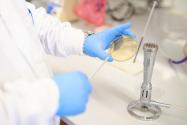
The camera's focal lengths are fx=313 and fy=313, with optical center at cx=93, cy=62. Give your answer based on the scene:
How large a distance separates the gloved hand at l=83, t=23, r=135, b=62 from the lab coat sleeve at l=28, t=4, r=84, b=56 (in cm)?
2

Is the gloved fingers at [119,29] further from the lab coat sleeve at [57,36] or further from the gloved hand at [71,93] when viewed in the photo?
the gloved hand at [71,93]

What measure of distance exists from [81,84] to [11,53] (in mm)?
186

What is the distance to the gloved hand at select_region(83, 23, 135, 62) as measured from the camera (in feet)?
2.81

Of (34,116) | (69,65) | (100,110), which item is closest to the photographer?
(34,116)

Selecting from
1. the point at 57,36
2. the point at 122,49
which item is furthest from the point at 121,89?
the point at 57,36

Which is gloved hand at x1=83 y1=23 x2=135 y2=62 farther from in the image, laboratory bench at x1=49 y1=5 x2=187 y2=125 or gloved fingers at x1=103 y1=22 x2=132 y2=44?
laboratory bench at x1=49 y1=5 x2=187 y2=125

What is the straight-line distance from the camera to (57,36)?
0.88 m

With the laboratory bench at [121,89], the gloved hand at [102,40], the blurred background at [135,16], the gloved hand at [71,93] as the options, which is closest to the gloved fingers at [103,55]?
the gloved hand at [102,40]

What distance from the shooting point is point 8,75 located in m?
0.70

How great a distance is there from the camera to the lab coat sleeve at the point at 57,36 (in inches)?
34.5

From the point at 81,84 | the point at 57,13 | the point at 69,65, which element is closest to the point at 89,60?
the point at 69,65

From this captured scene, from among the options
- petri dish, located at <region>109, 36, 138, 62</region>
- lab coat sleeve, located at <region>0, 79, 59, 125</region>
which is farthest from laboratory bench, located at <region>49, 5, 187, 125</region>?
lab coat sleeve, located at <region>0, 79, 59, 125</region>

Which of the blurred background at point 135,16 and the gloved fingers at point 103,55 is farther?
the blurred background at point 135,16

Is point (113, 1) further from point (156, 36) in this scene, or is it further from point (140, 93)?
point (140, 93)
